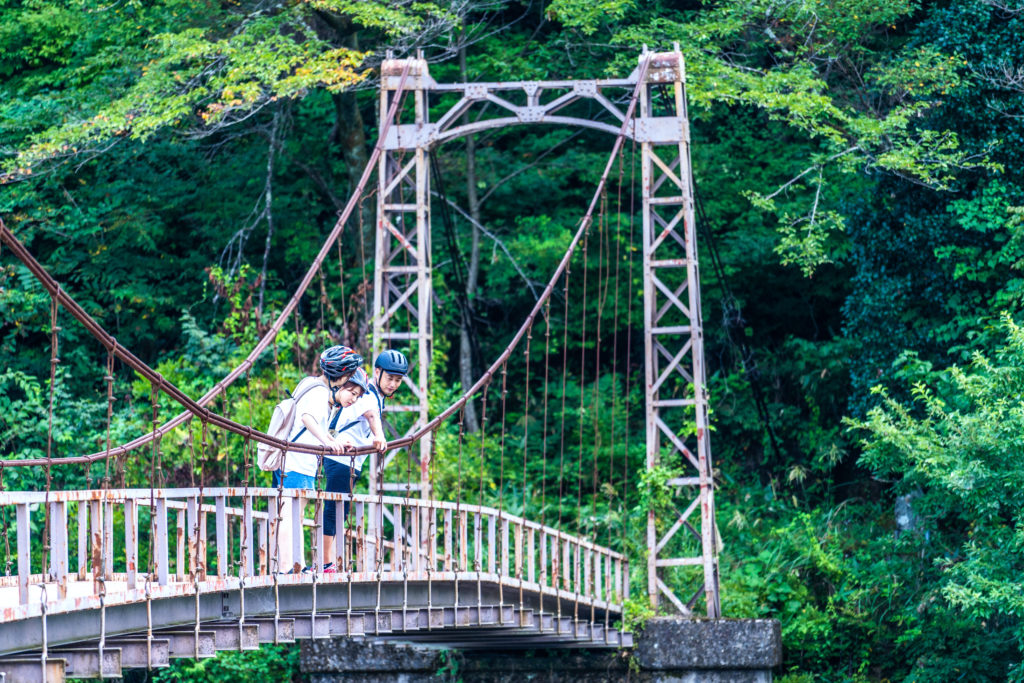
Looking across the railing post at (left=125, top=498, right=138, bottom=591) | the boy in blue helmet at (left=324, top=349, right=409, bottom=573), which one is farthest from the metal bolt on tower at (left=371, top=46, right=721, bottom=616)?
the railing post at (left=125, top=498, right=138, bottom=591)

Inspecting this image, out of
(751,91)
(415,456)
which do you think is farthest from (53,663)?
(751,91)

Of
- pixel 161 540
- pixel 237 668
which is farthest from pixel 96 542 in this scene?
pixel 237 668

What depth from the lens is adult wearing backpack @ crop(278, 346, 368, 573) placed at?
8.79 m

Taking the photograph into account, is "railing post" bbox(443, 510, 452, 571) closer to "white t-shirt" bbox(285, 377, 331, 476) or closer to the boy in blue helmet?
the boy in blue helmet

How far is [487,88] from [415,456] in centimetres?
346

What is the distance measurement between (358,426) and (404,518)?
11.2ft

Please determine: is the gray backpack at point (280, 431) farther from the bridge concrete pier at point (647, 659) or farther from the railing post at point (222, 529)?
the bridge concrete pier at point (647, 659)

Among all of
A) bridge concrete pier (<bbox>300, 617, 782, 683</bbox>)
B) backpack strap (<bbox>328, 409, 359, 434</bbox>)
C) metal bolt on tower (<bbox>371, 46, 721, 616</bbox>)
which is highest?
metal bolt on tower (<bbox>371, 46, 721, 616</bbox>)

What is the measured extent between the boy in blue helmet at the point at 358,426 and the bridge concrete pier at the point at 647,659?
4768 mm

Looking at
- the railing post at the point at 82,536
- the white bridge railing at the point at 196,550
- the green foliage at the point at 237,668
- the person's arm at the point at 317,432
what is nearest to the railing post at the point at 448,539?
the white bridge railing at the point at 196,550

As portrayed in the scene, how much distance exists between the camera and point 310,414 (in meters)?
8.73

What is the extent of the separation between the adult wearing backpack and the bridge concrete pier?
16.9 ft

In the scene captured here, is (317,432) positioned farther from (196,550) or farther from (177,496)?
(196,550)

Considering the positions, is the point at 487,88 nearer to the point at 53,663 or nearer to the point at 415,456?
the point at 415,456
